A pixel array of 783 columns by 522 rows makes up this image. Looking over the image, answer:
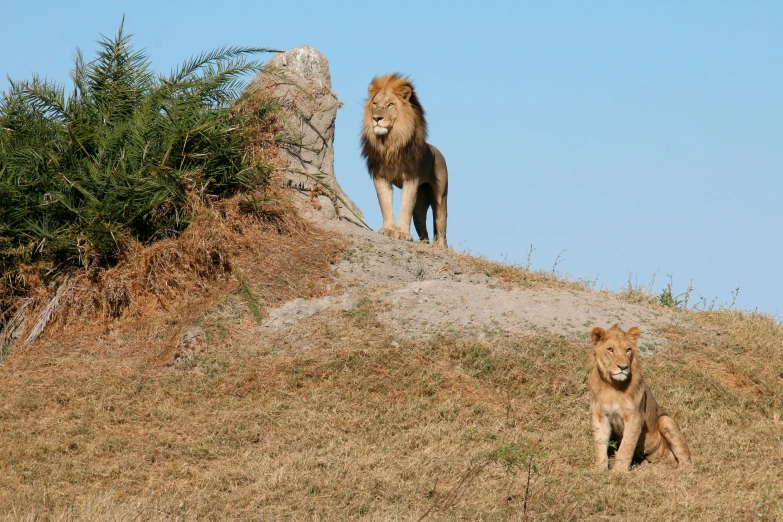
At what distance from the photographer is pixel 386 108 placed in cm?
1424

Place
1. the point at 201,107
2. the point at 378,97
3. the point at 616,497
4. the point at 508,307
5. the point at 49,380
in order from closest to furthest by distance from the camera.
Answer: the point at 616,497, the point at 49,380, the point at 508,307, the point at 201,107, the point at 378,97

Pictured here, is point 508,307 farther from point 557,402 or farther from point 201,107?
point 201,107

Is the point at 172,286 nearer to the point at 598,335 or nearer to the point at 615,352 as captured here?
the point at 598,335

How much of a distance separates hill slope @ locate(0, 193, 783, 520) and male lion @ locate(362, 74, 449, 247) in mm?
877

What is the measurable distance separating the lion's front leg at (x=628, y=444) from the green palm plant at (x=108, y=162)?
5975mm

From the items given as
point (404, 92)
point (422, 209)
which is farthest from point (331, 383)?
point (422, 209)

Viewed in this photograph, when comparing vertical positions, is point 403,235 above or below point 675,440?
above

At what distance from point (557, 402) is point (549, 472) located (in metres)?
1.87

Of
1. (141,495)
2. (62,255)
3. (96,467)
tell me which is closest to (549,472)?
(141,495)

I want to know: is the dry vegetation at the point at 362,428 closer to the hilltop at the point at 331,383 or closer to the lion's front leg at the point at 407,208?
the hilltop at the point at 331,383

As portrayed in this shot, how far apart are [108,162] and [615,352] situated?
6.61 meters

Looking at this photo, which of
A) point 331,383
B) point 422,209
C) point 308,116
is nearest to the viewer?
point 331,383

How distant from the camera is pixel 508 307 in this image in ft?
38.7

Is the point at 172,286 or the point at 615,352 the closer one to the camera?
the point at 615,352
